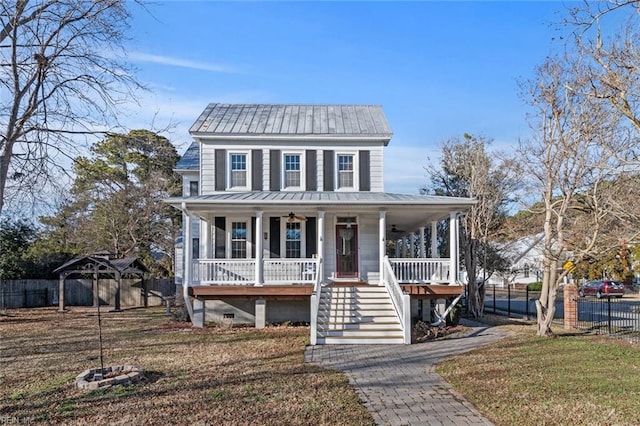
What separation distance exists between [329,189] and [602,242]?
860 centimetres

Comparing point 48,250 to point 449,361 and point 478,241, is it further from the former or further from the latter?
point 449,361

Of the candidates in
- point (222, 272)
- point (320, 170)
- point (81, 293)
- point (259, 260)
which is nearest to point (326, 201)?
point (259, 260)

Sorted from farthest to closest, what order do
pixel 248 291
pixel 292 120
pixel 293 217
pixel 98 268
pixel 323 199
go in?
pixel 98 268, pixel 292 120, pixel 293 217, pixel 323 199, pixel 248 291

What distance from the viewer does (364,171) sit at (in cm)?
1830

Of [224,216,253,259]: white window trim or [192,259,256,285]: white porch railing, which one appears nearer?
[192,259,256,285]: white porch railing

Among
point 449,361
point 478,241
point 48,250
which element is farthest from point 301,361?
point 48,250

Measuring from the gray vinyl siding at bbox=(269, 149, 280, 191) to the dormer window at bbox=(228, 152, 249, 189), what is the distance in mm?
829

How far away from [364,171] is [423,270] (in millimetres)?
4307

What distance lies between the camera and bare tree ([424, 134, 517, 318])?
21.4 m

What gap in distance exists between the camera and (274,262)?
1581 centimetres

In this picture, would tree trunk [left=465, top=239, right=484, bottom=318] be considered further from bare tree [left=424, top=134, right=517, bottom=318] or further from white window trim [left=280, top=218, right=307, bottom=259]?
white window trim [left=280, top=218, right=307, bottom=259]

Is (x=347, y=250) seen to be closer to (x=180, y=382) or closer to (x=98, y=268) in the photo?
(x=180, y=382)

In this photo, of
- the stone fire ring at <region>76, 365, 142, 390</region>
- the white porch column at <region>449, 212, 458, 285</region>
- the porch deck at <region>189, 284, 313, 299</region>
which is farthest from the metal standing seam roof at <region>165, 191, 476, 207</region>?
the stone fire ring at <region>76, 365, 142, 390</region>

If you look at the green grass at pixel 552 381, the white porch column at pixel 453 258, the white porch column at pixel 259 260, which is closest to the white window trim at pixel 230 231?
the white porch column at pixel 259 260
